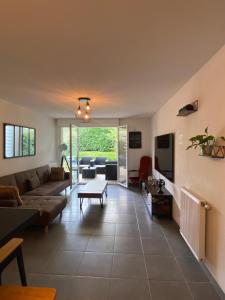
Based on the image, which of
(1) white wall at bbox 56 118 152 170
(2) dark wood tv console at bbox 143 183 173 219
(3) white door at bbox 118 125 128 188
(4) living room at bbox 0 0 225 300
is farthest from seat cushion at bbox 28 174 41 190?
(1) white wall at bbox 56 118 152 170

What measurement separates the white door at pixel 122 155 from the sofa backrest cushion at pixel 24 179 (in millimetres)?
3062

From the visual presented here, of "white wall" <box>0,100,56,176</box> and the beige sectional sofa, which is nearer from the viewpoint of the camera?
the beige sectional sofa

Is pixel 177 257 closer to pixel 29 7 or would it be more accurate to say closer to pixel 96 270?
pixel 96 270

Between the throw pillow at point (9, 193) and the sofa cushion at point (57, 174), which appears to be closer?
the throw pillow at point (9, 193)

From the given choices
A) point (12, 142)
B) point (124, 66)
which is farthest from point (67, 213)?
point (124, 66)

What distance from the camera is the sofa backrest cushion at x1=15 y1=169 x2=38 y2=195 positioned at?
14.3 ft

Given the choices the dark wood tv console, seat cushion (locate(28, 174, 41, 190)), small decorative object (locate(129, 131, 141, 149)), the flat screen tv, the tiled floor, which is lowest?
the tiled floor

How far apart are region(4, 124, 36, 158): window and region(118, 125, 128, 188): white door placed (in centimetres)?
288

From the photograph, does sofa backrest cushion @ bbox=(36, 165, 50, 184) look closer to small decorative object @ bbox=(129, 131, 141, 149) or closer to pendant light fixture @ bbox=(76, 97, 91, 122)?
pendant light fixture @ bbox=(76, 97, 91, 122)

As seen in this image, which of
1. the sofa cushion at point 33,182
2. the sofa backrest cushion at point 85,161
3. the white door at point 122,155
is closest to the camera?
the sofa cushion at point 33,182

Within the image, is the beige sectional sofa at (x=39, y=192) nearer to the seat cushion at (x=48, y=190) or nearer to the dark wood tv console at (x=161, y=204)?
the seat cushion at (x=48, y=190)

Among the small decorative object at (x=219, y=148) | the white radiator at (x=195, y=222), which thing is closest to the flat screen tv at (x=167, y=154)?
the white radiator at (x=195, y=222)

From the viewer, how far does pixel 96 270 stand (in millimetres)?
2363

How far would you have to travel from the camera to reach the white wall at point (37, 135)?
167 inches
